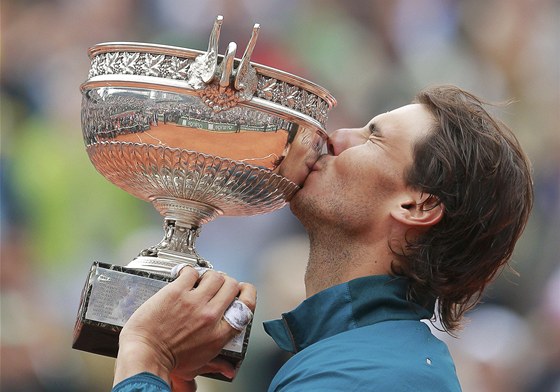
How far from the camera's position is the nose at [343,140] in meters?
1.88

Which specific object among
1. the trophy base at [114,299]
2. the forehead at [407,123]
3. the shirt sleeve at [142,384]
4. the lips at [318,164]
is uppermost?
the forehead at [407,123]

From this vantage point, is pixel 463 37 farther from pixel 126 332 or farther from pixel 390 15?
pixel 126 332

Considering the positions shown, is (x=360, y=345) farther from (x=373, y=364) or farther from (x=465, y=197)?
(x=465, y=197)

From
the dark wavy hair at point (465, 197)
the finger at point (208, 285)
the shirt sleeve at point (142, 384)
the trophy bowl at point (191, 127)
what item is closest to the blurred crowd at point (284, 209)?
the dark wavy hair at point (465, 197)

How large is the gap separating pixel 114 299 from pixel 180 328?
0.13 meters

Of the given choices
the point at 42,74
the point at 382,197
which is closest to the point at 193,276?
the point at 382,197

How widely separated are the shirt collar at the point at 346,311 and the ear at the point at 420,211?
4.5 inches

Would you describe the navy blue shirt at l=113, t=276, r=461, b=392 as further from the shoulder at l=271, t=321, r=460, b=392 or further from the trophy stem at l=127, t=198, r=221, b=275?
the trophy stem at l=127, t=198, r=221, b=275

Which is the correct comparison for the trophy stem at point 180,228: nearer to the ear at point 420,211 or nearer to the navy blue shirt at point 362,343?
the navy blue shirt at point 362,343

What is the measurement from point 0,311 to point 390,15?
6.70 ft

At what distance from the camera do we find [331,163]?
1.84m

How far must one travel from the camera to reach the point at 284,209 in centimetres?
380

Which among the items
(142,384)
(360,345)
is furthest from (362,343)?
(142,384)

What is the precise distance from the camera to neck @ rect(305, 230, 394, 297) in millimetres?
1850
